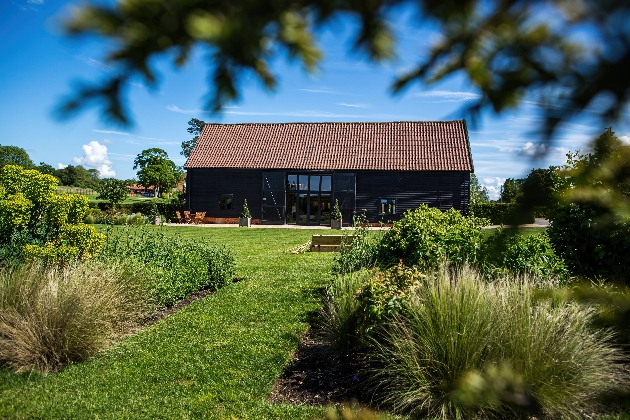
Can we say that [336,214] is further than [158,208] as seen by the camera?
No

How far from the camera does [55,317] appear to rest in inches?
225

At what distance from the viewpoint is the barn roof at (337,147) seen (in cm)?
3131

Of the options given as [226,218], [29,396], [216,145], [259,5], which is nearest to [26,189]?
[29,396]

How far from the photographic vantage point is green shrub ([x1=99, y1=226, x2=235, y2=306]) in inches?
320

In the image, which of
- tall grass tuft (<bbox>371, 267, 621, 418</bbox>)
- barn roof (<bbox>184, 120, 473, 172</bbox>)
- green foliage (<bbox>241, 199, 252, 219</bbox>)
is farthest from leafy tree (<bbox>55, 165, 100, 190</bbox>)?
tall grass tuft (<bbox>371, 267, 621, 418</bbox>)

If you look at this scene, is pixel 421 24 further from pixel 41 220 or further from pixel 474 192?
pixel 474 192

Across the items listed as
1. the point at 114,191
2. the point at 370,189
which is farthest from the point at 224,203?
the point at 114,191

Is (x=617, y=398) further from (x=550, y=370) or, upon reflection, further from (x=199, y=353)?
(x=199, y=353)

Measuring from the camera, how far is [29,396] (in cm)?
480

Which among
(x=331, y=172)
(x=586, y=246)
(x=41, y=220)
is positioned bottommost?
(x=586, y=246)

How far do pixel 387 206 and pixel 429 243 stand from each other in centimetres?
2418

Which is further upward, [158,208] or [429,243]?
[158,208]

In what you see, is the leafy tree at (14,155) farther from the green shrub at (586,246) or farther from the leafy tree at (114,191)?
the green shrub at (586,246)

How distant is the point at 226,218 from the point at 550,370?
97.4 ft
